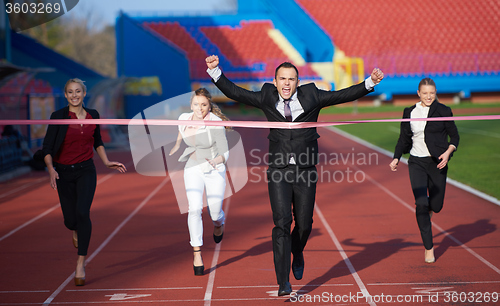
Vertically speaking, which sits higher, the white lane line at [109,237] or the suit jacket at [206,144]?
the suit jacket at [206,144]

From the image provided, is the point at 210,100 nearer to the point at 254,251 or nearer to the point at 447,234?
the point at 254,251

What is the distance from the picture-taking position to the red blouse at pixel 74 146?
5.82 m

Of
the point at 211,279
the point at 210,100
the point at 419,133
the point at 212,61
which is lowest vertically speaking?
the point at 211,279

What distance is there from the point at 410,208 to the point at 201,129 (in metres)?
4.89

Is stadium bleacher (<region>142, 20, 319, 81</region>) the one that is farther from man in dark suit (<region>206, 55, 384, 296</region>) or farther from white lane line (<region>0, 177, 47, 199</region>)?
man in dark suit (<region>206, 55, 384, 296</region>)

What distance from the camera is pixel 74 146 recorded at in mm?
5844

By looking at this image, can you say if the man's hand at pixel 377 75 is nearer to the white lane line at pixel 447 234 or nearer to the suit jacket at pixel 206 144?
the suit jacket at pixel 206 144

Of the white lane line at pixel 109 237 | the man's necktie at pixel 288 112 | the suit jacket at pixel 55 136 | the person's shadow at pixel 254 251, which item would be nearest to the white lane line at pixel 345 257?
the person's shadow at pixel 254 251

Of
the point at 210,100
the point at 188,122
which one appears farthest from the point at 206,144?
the point at 188,122

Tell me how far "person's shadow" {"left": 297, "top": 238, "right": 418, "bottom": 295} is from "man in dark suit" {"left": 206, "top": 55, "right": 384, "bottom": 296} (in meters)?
0.72

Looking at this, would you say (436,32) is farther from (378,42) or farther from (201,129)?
(201,129)

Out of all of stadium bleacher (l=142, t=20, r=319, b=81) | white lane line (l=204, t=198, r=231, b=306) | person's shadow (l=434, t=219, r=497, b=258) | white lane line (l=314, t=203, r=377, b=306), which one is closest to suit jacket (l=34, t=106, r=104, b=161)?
white lane line (l=204, t=198, r=231, b=306)

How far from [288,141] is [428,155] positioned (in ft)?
7.07

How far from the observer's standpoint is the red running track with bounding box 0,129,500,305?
5512 mm
